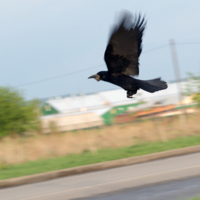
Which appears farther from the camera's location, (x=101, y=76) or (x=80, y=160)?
(x=80, y=160)

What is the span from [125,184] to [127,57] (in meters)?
3.60

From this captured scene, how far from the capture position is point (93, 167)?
33.5ft

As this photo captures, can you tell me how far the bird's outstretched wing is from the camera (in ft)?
15.4

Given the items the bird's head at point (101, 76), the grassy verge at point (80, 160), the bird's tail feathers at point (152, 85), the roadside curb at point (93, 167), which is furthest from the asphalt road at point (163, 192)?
the grassy verge at point (80, 160)

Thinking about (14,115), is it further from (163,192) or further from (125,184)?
(163,192)

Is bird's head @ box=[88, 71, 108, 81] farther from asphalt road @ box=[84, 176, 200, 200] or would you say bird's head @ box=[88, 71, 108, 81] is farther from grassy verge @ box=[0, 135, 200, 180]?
grassy verge @ box=[0, 135, 200, 180]

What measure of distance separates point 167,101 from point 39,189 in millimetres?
29710

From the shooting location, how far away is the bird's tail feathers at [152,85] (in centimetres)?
466

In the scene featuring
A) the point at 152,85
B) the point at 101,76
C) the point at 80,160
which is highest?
the point at 101,76

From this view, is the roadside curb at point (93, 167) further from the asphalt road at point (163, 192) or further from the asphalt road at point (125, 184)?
the asphalt road at point (163, 192)

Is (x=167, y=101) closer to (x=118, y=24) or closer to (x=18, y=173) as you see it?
(x=18, y=173)

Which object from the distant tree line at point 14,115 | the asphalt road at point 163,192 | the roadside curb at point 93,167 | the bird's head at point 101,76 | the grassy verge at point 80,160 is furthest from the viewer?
the distant tree line at point 14,115

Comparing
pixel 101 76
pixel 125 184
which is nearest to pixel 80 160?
pixel 125 184

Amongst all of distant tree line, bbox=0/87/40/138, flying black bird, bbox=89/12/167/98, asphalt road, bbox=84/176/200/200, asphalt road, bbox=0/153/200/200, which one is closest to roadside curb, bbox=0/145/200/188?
asphalt road, bbox=0/153/200/200
